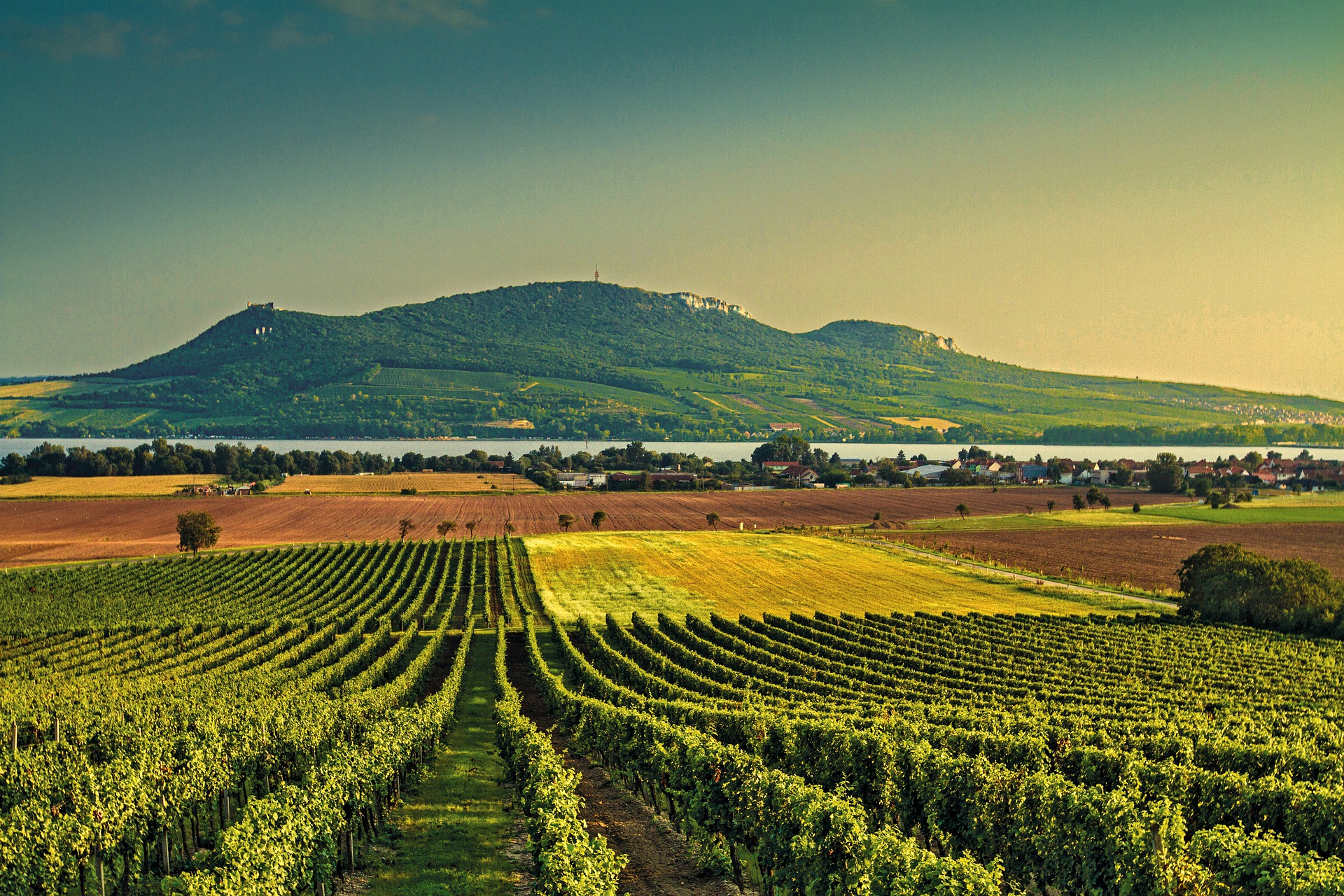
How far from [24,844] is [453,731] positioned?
16.4 m

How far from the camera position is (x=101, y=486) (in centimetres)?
12650

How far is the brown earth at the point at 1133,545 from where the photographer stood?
245ft

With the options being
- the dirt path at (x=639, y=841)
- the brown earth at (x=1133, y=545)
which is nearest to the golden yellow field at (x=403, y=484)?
the brown earth at (x=1133, y=545)

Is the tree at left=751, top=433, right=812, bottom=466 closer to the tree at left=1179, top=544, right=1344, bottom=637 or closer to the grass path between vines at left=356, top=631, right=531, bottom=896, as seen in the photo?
the tree at left=1179, top=544, right=1344, bottom=637

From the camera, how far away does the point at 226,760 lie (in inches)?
791

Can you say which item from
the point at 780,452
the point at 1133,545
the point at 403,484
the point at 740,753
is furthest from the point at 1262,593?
the point at 780,452

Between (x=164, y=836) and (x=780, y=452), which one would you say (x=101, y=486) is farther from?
(x=164, y=836)

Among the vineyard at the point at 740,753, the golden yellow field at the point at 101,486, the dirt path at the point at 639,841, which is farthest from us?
the golden yellow field at the point at 101,486

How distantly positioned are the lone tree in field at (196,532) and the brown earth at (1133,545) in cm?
7310

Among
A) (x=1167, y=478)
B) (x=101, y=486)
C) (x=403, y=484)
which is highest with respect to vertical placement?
(x=1167, y=478)

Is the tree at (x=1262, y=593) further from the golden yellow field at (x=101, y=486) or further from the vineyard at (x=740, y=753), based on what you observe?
the golden yellow field at (x=101, y=486)

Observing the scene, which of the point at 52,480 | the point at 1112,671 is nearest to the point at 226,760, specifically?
the point at 1112,671

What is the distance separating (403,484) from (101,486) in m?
44.8

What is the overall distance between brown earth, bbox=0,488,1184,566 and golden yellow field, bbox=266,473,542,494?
528cm
